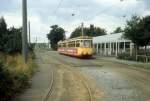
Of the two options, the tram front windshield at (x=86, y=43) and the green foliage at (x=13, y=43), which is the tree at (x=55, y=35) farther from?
the green foliage at (x=13, y=43)

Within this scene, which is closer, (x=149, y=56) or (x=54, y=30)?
(x=149, y=56)

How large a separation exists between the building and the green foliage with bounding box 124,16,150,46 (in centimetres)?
617

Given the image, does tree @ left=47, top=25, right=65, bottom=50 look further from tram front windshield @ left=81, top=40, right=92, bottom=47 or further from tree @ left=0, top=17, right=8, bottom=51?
tree @ left=0, top=17, right=8, bottom=51

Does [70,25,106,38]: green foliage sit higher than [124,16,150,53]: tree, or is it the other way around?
[70,25,106,38]: green foliage

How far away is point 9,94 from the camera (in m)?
12.9

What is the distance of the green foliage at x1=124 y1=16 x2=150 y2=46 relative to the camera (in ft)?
Answer: 136

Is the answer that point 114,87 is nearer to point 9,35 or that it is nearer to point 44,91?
point 44,91

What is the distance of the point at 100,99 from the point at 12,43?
79.3 feet

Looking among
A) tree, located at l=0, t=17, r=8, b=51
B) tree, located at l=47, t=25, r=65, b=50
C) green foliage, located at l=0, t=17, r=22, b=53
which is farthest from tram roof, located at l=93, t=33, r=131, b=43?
Answer: tree, located at l=47, t=25, r=65, b=50

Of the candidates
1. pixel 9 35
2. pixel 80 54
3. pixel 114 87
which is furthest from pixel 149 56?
pixel 114 87

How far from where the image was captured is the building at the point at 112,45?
177 ft

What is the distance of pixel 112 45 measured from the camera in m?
61.9

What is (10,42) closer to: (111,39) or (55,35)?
(111,39)

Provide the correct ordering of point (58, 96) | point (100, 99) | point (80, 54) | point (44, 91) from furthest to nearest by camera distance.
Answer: point (80, 54) < point (44, 91) < point (58, 96) < point (100, 99)
